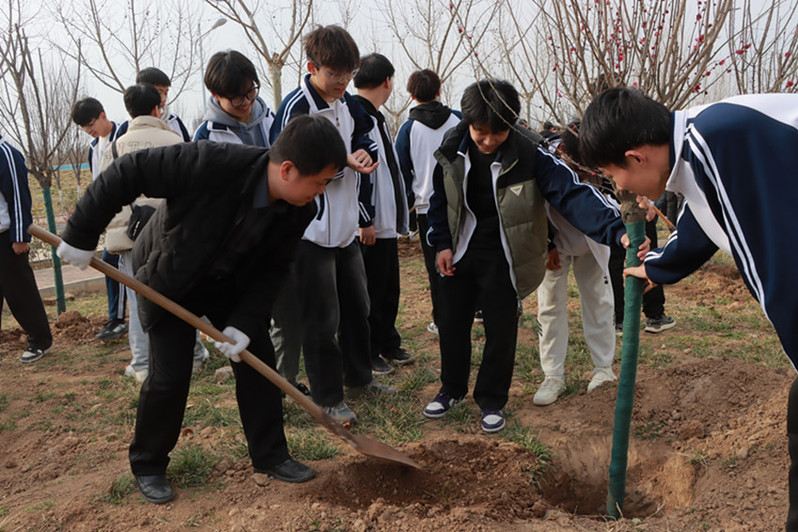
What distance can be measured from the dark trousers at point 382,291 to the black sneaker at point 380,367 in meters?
0.04

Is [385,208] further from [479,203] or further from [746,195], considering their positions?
[746,195]

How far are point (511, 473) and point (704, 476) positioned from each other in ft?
3.05

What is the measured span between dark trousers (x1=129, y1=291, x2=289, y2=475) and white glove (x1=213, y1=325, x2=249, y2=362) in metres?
0.21

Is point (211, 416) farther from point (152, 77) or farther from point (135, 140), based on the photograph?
point (152, 77)

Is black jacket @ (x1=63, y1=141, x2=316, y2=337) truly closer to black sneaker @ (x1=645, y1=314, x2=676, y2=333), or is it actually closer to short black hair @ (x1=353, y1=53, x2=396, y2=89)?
short black hair @ (x1=353, y1=53, x2=396, y2=89)

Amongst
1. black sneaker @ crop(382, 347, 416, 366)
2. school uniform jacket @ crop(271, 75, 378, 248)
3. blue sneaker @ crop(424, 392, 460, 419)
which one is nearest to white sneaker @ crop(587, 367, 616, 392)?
blue sneaker @ crop(424, 392, 460, 419)

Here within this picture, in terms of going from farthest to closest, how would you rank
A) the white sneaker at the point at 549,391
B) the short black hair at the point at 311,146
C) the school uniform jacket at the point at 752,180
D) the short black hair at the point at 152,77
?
1. the short black hair at the point at 152,77
2. the white sneaker at the point at 549,391
3. the short black hair at the point at 311,146
4. the school uniform jacket at the point at 752,180

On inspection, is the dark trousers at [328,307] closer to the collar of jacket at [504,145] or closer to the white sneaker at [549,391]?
the collar of jacket at [504,145]

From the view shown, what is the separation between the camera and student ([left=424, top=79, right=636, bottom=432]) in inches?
132

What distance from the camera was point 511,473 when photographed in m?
3.29

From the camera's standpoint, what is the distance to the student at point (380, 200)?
4.59m

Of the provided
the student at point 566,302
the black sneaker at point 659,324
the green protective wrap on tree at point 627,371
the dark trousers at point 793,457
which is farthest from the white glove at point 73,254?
the black sneaker at point 659,324

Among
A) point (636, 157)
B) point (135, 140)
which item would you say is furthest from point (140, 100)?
point (636, 157)

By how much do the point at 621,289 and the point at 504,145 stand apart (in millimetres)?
2379
